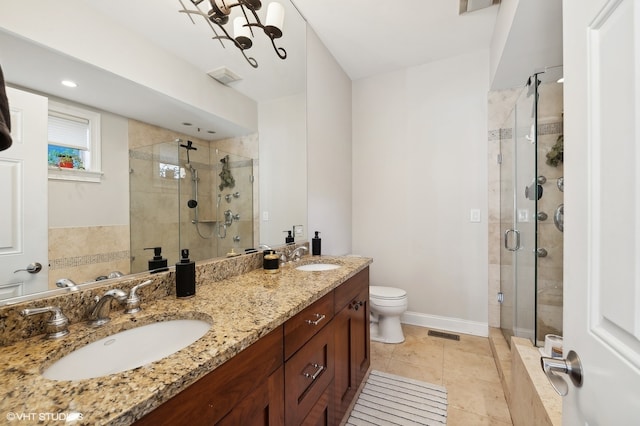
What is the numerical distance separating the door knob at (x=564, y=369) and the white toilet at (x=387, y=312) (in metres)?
1.82

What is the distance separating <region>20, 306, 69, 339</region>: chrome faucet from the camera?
2.36 ft

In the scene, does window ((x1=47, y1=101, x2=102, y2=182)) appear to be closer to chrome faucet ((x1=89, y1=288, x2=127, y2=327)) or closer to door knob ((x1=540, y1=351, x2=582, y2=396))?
chrome faucet ((x1=89, y1=288, x2=127, y2=327))

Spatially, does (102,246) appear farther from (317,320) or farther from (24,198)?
(317,320)

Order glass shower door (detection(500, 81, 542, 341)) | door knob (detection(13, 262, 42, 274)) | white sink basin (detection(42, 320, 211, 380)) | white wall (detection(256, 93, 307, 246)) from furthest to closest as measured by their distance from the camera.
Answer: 1. glass shower door (detection(500, 81, 542, 341))
2. white wall (detection(256, 93, 307, 246))
3. door knob (detection(13, 262, 42, 274))
4. white sink basin (detection(42, 320, 211, 380))

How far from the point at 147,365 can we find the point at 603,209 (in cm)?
96

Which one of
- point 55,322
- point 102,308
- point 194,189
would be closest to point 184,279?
point 102,308

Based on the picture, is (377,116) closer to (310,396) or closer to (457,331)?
(457,331)

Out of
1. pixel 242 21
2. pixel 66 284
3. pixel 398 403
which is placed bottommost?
pixel 398 403

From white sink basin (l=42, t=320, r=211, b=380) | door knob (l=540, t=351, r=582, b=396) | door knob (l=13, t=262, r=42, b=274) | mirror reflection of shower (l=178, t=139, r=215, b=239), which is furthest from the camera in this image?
mirror reflection of shower (l=178, t=139, r=215, b=239)

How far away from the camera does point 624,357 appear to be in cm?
41

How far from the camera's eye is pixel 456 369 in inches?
80.0

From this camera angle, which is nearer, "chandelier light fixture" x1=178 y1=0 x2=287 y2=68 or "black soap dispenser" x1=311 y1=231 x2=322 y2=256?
"chandelier light fixture" x1=178 y1=0 x2=287 y2=68

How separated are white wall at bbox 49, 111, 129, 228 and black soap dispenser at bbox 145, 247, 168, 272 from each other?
0.17 meters

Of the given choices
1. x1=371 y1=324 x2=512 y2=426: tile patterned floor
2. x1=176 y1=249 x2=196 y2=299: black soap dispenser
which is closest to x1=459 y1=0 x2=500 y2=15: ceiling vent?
x1=176 y1=249 x2=196 y2=299: black soap dispenser
